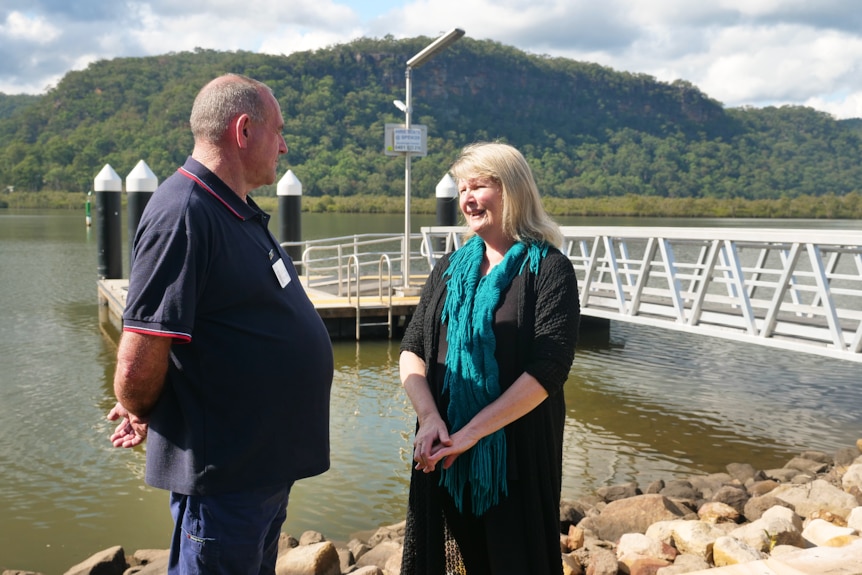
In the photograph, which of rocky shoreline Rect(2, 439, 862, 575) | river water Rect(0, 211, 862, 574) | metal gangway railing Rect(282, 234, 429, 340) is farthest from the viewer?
metal gangway railing Rect(282, 234, 429, 340)

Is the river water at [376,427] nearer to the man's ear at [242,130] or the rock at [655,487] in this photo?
the rock at [655,487]

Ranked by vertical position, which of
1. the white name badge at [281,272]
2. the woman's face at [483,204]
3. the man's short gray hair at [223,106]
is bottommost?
the white name badge at [281,272]

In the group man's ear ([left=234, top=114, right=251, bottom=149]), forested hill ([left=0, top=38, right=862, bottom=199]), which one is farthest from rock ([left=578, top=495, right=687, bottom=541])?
forested hill ([left=0, top=38, right=862, bottom=199])

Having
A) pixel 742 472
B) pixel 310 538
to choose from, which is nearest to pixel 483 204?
pixel 310 538

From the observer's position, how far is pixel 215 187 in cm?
209

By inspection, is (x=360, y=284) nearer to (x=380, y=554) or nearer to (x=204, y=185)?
(x=380, y=554)

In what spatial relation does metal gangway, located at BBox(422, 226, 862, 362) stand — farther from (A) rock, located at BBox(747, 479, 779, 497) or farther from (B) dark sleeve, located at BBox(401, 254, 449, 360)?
(B) dark sleeve, located at BBox(401, 254, 449, 360)

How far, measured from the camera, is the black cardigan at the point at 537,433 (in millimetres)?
2371

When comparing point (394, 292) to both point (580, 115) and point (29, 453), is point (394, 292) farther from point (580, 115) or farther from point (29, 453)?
point (580, 115)

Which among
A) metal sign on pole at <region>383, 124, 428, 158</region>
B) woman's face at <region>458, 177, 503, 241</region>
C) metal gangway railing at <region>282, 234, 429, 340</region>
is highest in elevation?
metal sign on pole at <region>383, 124, 428, 158</region>

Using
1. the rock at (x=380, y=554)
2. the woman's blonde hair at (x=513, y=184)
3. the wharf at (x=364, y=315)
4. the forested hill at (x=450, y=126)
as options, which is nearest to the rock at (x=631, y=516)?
the rock at (x=380, y=554)

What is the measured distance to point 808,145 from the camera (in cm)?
10669

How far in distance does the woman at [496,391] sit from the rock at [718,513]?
10.5 ft

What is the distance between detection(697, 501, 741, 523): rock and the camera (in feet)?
17.3
